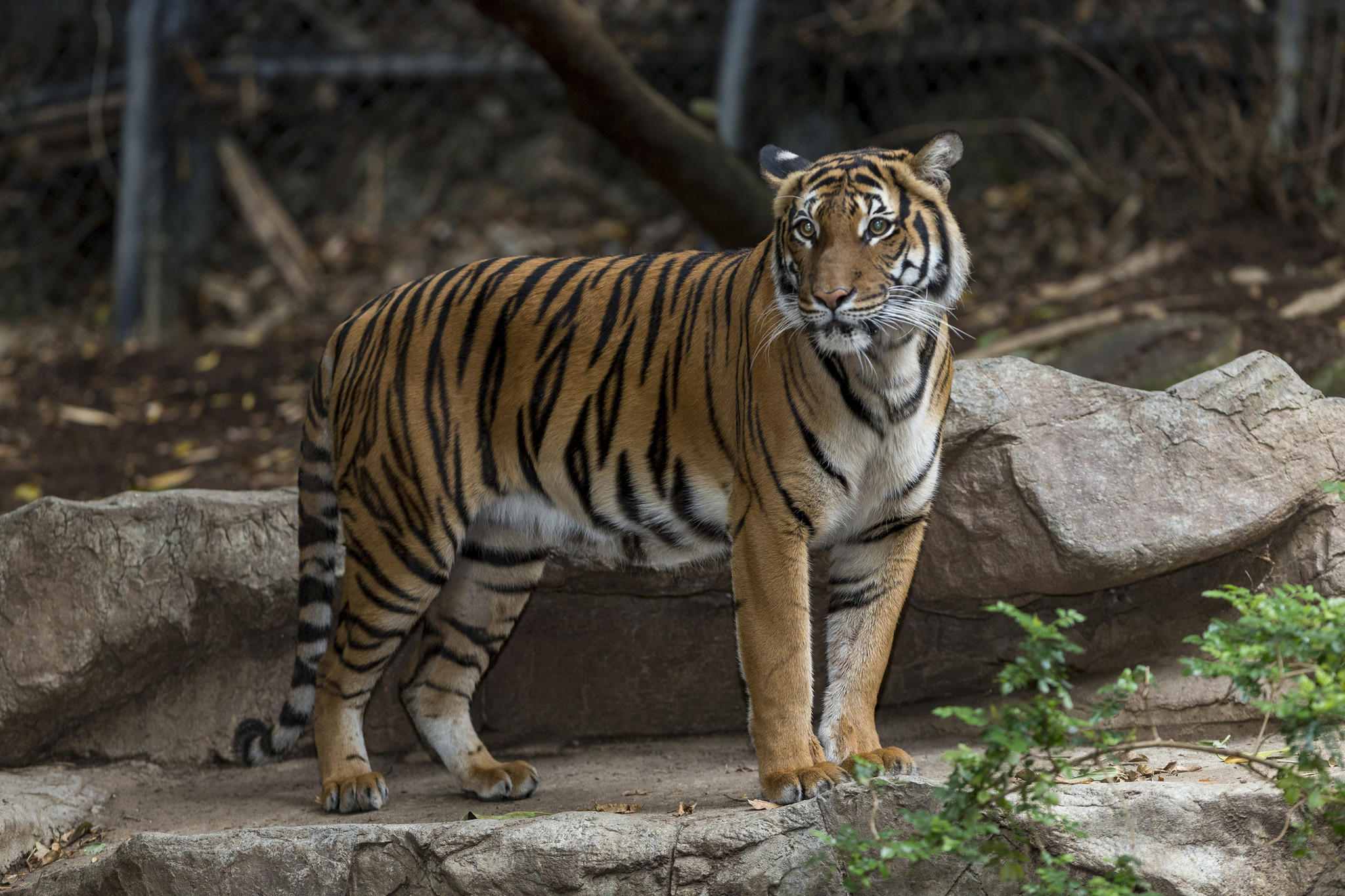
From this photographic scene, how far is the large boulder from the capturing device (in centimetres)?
395

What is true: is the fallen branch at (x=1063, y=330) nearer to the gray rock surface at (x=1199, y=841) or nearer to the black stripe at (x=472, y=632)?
the black stripe at (x=472, y=632)

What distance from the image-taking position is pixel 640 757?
4355 mm

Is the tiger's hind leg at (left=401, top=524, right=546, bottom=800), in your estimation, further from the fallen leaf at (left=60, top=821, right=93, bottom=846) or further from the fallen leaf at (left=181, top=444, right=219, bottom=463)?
the fallen leaf at (left=181, top=444, right=219, bottom=463)

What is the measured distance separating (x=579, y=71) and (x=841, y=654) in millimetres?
2998

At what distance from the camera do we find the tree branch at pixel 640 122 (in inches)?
213

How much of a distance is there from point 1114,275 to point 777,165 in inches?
146

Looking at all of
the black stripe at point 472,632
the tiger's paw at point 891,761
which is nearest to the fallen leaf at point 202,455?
the black stripe at point 472,632

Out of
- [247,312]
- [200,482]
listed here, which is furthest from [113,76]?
[200,482]

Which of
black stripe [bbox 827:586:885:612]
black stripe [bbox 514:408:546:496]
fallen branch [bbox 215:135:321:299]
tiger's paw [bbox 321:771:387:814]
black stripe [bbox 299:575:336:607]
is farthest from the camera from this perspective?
fallen branch [bbox 215:135:321:299]

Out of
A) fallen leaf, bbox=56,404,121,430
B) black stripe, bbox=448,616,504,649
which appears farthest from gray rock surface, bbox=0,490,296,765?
fallen leaf, bbox=56,404,121,430

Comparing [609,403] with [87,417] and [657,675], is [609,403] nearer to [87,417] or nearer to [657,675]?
[657,675]

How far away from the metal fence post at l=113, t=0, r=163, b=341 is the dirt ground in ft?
13.2

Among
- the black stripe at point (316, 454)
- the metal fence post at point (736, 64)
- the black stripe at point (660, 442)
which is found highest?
the metal fence post at point (736, 64)

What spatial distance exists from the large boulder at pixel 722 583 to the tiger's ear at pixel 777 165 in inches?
35.4
